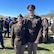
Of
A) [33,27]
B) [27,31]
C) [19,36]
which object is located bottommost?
[19,36]

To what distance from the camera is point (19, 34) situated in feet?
18.7

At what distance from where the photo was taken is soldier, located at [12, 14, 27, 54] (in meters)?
5.69

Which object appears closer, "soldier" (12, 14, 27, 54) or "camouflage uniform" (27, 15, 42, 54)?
"soldier" (12, 14, 27, 54)

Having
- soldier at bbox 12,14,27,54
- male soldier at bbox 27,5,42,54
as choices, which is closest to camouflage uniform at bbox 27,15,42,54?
male soldier at bbox 27,5,42,54

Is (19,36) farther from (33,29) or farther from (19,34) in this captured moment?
(33,29)

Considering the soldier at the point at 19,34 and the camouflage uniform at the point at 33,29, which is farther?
the camouflage uniform at the point at 33,29

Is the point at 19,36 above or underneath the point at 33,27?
underneath

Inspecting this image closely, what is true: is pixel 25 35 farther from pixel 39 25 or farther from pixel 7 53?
pixel 7 53

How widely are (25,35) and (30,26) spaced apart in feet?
0.95

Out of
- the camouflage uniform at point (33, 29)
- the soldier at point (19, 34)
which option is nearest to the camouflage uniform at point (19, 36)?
the soldier at point (19, 34)

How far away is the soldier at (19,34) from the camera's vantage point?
5691 mm

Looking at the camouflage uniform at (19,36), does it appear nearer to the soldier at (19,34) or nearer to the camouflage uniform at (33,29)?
the soldier at (19,34)

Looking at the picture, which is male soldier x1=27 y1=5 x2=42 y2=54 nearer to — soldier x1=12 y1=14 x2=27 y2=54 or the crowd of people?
the crowd of people

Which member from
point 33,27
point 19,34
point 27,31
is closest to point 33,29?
point 33,27
